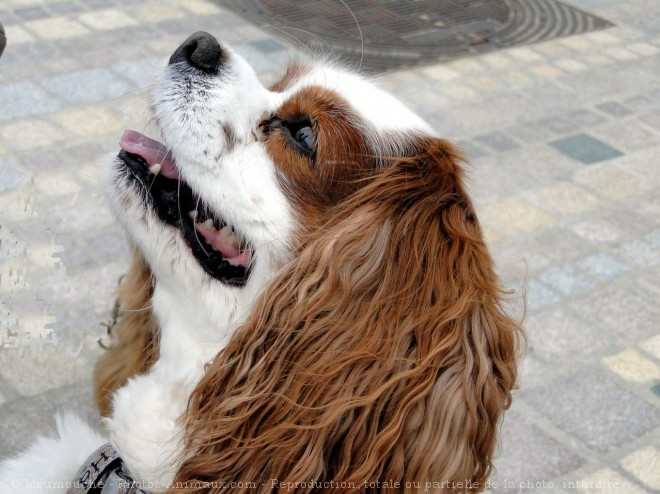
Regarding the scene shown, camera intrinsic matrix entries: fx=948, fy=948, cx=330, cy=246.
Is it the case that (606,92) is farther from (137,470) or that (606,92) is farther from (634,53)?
(137,470)

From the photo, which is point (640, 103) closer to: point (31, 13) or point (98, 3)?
point (98, 3)

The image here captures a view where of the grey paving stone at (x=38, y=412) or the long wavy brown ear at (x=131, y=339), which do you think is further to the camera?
the grey paving stone at (x=38, y=412)

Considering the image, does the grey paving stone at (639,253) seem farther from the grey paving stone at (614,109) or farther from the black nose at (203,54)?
the black nose at (203,54)

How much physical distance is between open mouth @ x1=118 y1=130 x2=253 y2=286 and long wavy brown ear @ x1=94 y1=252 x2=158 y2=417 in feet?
0.85

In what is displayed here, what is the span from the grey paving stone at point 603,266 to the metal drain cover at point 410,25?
5.30 feet

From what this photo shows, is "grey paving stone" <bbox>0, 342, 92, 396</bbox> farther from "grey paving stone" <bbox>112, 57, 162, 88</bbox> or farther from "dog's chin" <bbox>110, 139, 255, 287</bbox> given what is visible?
"grey paving stone" <bbox>112, 57, 162, 88</bbox>

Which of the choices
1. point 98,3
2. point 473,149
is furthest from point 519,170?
point 98,3

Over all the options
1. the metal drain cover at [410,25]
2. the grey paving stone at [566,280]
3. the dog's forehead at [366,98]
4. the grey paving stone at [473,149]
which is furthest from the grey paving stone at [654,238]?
the dog's forehead at [366,98]

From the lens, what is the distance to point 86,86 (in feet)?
15.2

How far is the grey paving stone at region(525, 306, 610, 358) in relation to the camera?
354 cm

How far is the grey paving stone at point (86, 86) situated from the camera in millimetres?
4543

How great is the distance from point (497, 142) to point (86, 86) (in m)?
2.06

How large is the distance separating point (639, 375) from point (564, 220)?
1012 mm

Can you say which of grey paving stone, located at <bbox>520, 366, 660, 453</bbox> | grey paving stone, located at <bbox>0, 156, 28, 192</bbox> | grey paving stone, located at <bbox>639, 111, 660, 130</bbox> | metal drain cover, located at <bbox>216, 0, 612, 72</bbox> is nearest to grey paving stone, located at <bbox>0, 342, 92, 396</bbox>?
grey paving stone, located at <bbox>0, 156, 28, 192</bbox>
